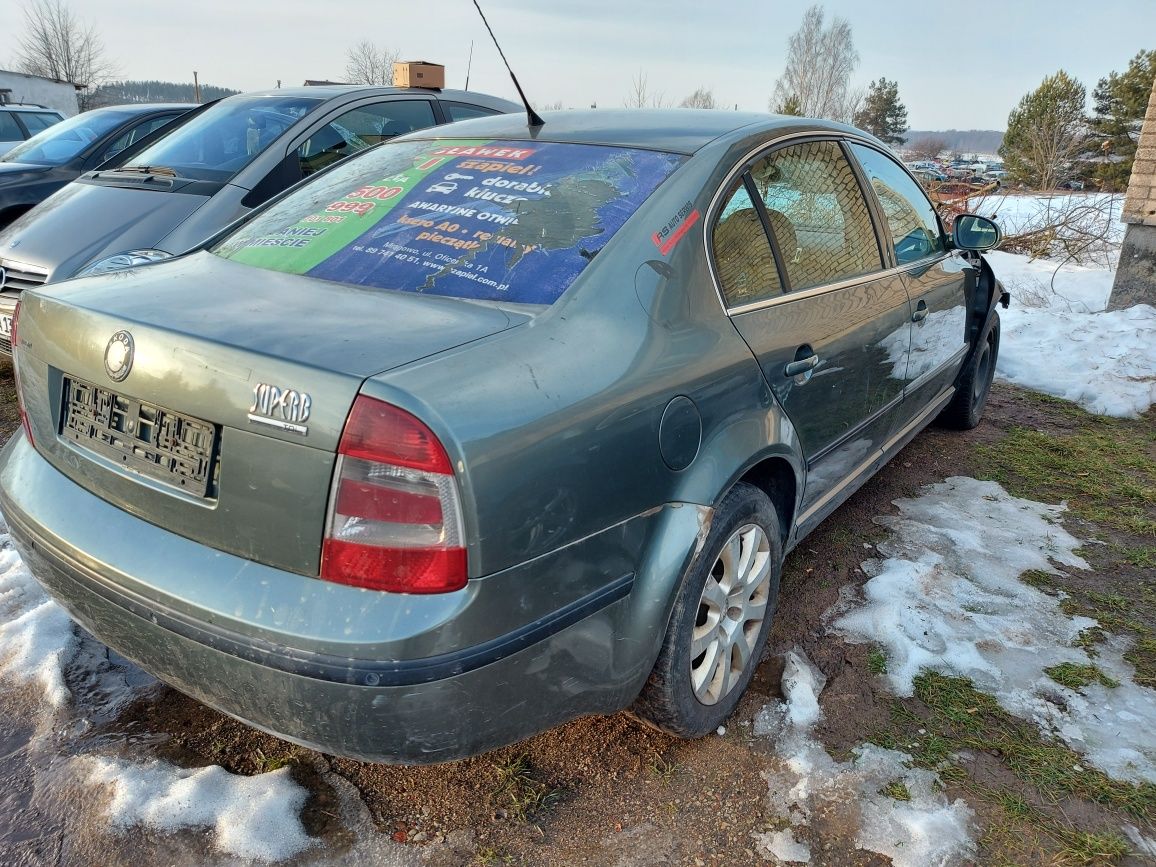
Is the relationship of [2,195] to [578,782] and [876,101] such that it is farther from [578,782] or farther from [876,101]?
[876,101]

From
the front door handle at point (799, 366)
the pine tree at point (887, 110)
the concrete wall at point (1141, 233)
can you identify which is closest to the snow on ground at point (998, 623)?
the front door handle at point (799, 366)

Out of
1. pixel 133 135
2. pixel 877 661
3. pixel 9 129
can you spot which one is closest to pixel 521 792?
pixel 877 661

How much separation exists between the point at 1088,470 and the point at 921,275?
1790 mm

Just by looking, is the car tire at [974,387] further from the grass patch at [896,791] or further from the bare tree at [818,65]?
the bare tree at [818,65]

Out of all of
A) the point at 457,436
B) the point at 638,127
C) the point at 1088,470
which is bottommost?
the point at 1088,470

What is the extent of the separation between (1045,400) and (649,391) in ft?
15.8

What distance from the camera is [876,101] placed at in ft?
222

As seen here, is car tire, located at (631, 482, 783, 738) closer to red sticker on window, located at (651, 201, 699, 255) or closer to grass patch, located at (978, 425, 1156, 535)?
red sticker on window, located at (651, 201, 699, 255)

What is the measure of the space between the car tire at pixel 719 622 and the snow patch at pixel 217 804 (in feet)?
2.88

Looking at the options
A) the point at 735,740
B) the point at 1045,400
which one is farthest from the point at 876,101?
the point at 735,740

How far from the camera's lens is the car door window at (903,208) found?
3.25m

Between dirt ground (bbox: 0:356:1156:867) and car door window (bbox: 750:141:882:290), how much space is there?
1.24 meters

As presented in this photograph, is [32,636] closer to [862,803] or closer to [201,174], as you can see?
[862,803]

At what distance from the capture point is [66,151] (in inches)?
265
